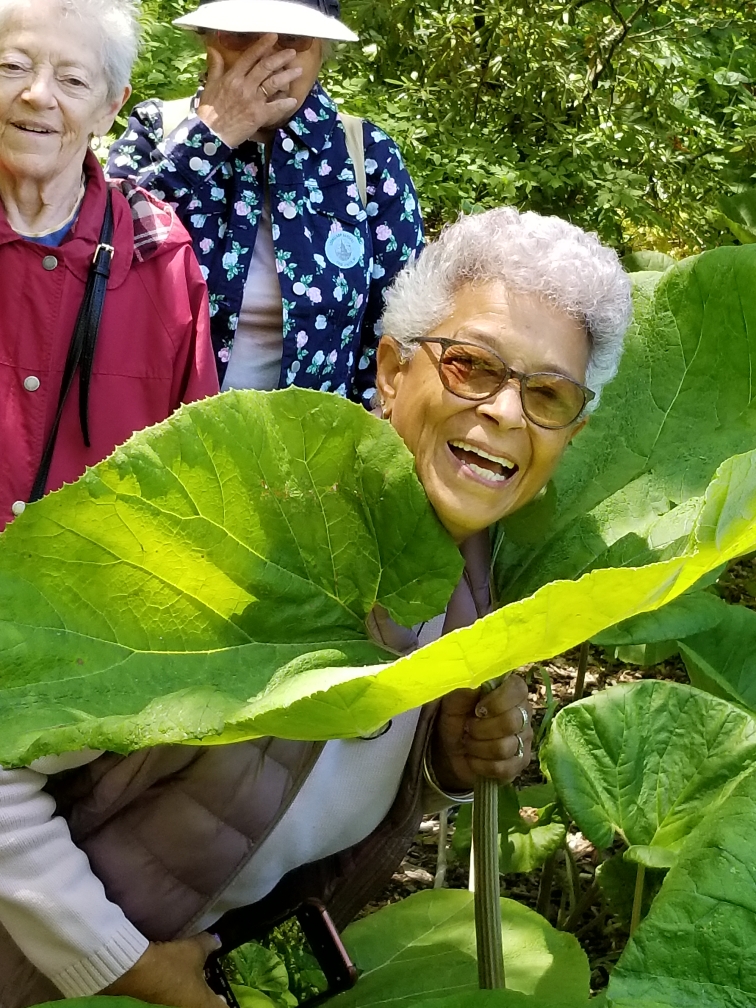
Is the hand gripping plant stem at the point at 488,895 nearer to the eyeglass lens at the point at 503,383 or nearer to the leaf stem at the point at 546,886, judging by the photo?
the eyeglass lens at the point at 503,383

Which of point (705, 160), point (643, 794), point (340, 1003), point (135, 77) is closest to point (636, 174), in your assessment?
point (705, 160)

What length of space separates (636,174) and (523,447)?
12.0ft

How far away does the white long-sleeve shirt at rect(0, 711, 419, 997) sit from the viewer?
49.1 inches

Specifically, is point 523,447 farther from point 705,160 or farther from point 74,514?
point 705,160

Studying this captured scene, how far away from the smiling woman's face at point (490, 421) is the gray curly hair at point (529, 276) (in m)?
0.02

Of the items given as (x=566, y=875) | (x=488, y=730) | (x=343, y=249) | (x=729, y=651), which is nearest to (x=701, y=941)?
(x=488, y=730)

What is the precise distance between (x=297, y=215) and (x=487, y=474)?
1331mm

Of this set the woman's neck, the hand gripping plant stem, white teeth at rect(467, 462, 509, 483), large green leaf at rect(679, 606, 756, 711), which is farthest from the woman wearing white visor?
the hand gripping plant stem

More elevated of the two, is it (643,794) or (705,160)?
(705,160)

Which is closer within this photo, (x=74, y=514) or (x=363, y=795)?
(x=74, y=514)

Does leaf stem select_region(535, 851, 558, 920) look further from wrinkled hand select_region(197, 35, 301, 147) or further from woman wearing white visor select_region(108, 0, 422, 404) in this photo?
wrinkled hand select_region(197, 35, 301, 147)

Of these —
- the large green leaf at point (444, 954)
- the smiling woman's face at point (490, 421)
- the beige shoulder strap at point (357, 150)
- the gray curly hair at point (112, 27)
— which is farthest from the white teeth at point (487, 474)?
the beige shoulder strap at point (357, 150)

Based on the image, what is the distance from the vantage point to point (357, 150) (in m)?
2.44

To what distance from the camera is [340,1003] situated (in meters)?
1.50
